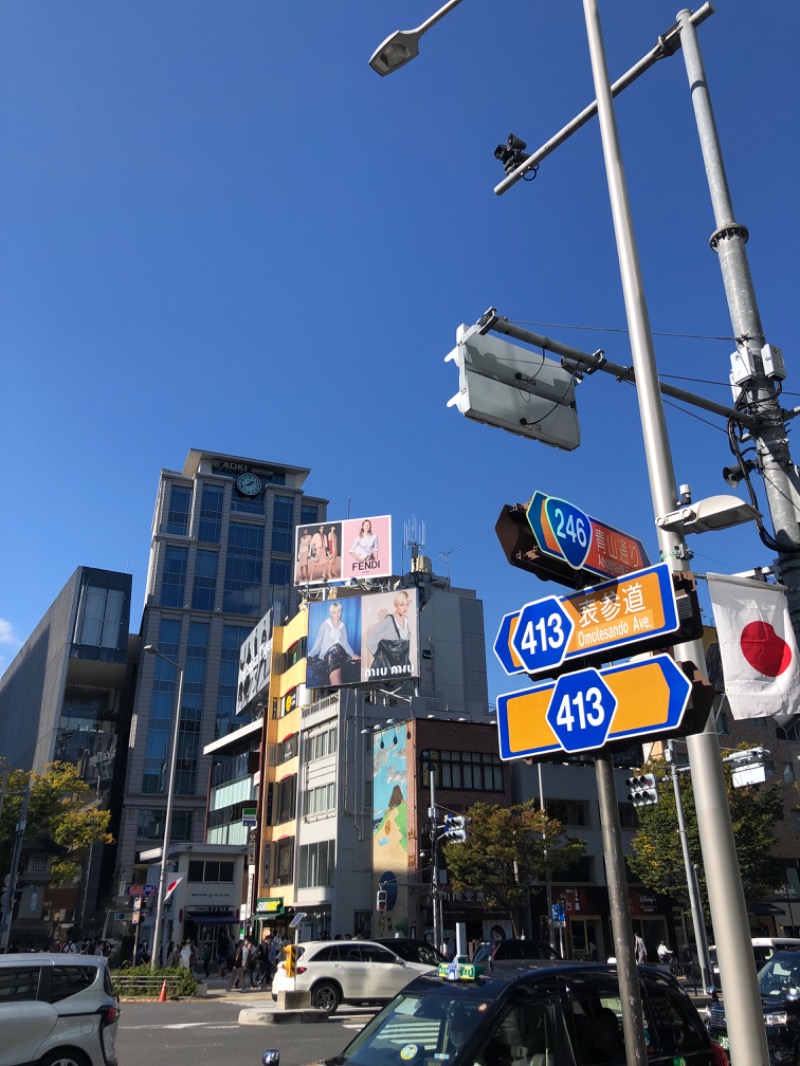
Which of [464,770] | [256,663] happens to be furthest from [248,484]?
[464,770]

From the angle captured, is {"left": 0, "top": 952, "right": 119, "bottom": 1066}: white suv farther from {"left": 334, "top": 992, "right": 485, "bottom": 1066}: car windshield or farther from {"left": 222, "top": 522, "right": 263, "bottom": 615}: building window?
{"left": 222, "top": 522, "right": 263, "bottom": 615}: building window

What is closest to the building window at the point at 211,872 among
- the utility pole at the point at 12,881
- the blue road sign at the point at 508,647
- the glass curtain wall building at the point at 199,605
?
the utility pole at the point at 12,881

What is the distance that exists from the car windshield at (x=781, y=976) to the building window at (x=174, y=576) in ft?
274

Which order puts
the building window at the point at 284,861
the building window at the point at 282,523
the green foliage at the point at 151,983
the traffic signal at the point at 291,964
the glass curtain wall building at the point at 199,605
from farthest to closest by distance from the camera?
the building window at the point at 282,523
the glass curtain wall building at the point at 199,605
the building window at the point at 284,861
the green foliage at the point at 151,983
the traffic signal at the point at 291,964

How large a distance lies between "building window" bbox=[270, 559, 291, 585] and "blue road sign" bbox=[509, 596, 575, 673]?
9084 cm

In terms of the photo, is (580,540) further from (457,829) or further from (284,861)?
(284,861)

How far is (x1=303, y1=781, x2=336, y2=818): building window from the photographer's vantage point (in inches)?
1724

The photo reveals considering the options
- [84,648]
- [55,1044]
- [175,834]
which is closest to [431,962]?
[55,1044]

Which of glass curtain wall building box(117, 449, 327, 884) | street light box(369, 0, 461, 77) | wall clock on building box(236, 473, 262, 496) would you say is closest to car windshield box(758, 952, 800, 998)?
street light box(369, 0, 461, 77)

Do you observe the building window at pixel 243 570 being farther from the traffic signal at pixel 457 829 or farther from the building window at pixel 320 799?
the traffic signal at pixel 457 829

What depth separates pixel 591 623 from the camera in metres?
6.12

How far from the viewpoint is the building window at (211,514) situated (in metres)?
95.6

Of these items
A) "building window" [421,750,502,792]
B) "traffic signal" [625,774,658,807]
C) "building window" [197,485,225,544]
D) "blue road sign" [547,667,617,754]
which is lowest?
"blue road sign" [547,667,617,754]

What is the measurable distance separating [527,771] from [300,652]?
1622 centimetres
